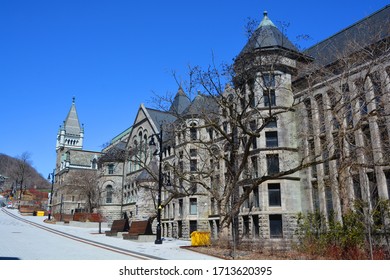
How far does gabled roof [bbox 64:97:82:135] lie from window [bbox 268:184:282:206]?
106850 mm

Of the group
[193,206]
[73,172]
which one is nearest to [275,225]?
[193,206]

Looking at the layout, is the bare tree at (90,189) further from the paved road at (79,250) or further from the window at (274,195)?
the paved road at (79,250)

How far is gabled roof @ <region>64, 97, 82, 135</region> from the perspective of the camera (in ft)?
413

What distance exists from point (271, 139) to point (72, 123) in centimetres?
10833

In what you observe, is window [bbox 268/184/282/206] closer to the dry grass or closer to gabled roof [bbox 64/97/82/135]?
the dry grass

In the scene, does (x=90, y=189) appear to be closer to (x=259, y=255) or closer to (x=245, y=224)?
(x=245, y=224)

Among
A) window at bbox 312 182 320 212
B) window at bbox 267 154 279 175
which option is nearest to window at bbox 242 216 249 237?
window at bbox 267 154 279 175

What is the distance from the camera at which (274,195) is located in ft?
102

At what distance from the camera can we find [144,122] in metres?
54.8

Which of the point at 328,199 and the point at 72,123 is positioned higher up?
the point at 72,123

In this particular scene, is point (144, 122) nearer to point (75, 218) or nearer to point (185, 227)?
point (75, 218)

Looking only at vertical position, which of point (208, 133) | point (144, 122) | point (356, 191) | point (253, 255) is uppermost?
point (144, 122)
